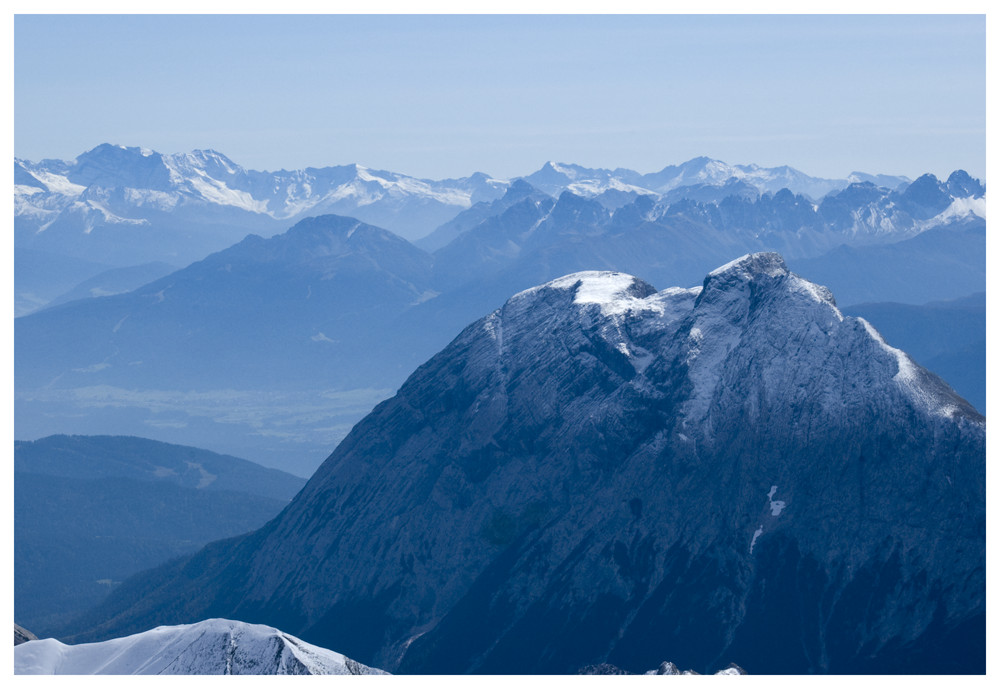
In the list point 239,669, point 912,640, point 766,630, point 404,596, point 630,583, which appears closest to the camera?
point 239,669

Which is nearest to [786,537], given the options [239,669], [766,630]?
[766,630]

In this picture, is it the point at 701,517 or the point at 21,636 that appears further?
the point at 701,517

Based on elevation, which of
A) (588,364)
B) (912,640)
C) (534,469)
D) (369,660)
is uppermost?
(588,364)

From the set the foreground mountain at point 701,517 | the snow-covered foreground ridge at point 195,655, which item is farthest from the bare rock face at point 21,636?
the foreground mountain at point 701,517

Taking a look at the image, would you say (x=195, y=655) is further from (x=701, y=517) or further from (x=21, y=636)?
(x=701, y=517)

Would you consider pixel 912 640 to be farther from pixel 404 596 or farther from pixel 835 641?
pixel 404 596

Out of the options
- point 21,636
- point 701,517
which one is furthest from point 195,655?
point 701,517

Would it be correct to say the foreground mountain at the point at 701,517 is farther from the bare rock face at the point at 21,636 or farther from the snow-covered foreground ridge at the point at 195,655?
the snow-covered foreground ridge at the point at 195,655
